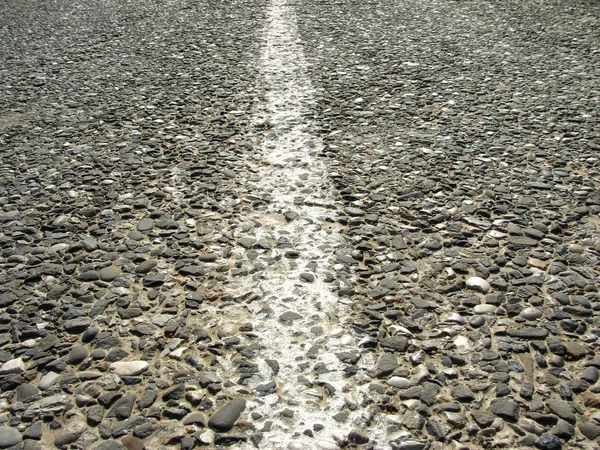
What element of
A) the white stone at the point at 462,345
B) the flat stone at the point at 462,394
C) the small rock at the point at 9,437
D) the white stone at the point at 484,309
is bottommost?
the white stone at the point at 484,309

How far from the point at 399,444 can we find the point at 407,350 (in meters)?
0.37

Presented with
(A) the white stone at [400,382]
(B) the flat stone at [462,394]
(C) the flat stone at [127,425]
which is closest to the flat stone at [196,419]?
(C) the flat stone at [127,425]

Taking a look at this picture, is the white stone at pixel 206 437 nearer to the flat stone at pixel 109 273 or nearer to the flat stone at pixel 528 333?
the flat stone at pixel 109 273

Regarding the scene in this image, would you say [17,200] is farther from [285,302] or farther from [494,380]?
[494,380]

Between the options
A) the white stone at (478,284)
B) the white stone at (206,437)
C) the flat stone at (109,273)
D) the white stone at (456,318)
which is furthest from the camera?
the flat stone at (109,273)

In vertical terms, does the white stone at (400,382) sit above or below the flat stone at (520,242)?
above

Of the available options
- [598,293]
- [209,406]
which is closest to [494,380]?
[598,293]

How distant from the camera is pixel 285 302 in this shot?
2.00m

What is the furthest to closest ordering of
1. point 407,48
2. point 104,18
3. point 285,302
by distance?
point 104,18 < point 407,48 < point 285,302

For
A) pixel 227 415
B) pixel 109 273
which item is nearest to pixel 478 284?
pixel 227 415

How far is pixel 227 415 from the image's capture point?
61.6 inches

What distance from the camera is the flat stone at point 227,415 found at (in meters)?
1.53

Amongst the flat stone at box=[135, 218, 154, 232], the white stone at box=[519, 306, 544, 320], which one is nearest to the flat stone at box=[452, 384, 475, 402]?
the white stone at box=[519, 306, 544, 320]

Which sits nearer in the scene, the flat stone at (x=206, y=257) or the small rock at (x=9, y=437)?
the small rock at (x=9, y=437)
